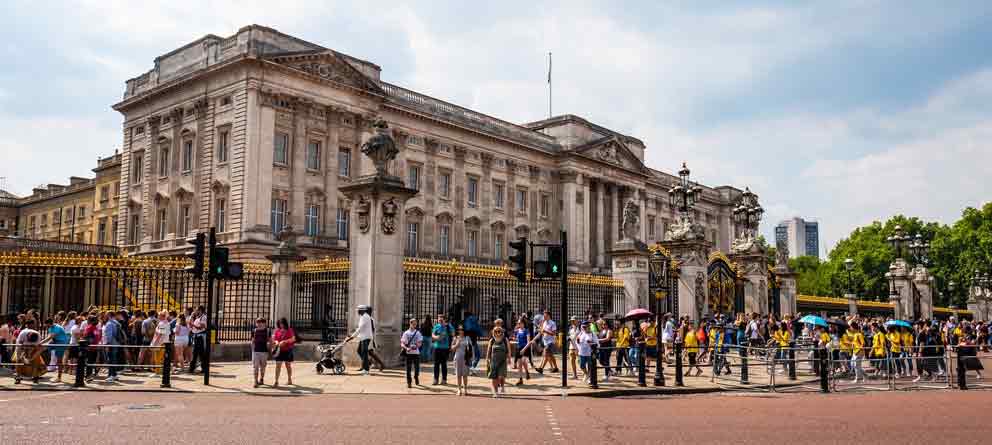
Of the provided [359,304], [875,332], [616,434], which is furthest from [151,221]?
[616,434]

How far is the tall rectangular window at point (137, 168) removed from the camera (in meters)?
52.2

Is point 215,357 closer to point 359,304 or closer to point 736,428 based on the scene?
point 359,304

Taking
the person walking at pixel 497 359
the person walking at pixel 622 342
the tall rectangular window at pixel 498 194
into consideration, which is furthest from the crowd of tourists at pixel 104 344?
the tall rectangular window at pixel 498 194

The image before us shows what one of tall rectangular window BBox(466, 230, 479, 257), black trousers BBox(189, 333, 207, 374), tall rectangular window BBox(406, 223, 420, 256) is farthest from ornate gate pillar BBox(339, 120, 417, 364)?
tall rectangular window BBox(466, 230, 479, 257)

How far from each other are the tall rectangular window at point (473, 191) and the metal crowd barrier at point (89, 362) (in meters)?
43.4

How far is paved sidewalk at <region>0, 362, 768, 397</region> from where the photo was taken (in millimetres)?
15719

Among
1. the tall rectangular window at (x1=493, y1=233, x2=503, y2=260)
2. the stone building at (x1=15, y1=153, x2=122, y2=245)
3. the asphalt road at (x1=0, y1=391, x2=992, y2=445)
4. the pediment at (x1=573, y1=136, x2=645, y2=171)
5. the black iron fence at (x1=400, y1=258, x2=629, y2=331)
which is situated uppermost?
the pediment at (x1=573, y1=136, x2=645, y2=171)

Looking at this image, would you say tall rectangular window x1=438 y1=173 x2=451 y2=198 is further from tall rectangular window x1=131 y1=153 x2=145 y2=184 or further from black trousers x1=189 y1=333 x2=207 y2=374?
black trousers x1=189 y1=333 x2=207 y2=374

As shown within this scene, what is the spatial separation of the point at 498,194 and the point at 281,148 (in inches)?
836

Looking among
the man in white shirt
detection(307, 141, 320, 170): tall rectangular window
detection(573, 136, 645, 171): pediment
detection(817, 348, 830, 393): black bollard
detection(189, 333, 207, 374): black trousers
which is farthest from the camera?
detection(573, 136, 645, 171): pediment

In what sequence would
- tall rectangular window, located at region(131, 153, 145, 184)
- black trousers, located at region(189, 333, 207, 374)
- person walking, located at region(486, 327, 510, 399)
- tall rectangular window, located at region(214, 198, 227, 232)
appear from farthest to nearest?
tall rectangular window, located at region(131, 153, 145, 184), tall rectangular window, located at region(214, 198, 227, 232), black trousers, located at region(189, 333, 207, 374), person walking, located at region(486, 327, 510, 399)

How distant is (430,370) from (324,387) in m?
4.07

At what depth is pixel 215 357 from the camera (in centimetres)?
2162

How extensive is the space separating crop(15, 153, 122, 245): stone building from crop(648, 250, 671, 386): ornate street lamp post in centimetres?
4856
